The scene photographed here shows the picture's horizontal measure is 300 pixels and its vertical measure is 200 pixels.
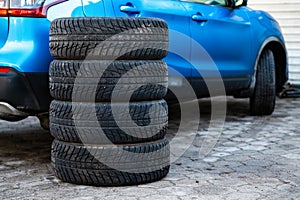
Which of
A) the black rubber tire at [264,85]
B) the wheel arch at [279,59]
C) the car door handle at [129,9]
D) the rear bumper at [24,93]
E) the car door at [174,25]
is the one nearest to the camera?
the rear bumper at [24,93]

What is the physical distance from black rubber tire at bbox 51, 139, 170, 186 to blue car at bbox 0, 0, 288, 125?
1.73ft

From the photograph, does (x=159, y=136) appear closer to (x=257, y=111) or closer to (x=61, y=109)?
(x=61, y=109)

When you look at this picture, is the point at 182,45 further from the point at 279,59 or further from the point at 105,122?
the point at 279,59

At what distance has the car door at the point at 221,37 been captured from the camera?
502 cm

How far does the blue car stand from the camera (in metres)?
3.60

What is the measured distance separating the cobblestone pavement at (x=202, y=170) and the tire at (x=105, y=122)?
0.31 meters

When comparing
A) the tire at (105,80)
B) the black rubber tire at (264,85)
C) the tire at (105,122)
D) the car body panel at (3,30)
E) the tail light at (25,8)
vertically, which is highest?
the tail light at (25,8)

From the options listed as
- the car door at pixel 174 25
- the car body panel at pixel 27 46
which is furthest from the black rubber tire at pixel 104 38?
the car door at pixel 174 25

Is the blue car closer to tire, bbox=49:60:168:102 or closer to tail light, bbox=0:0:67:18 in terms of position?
tail light, bbox=0:0:67:18

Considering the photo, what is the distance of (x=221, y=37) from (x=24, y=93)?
7.92 ft

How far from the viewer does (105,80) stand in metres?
3.21

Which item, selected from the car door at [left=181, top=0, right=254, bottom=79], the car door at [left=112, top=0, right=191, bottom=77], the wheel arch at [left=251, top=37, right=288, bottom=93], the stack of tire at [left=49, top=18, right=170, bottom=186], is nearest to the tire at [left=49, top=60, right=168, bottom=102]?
the stack of tire at [left=49, top=18, right=170, bottom=186]

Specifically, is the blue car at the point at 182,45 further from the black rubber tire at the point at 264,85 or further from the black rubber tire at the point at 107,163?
the black rubber tire at the point at 107,163

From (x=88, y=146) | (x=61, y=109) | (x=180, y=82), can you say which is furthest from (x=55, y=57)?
(x=180, y=82)
